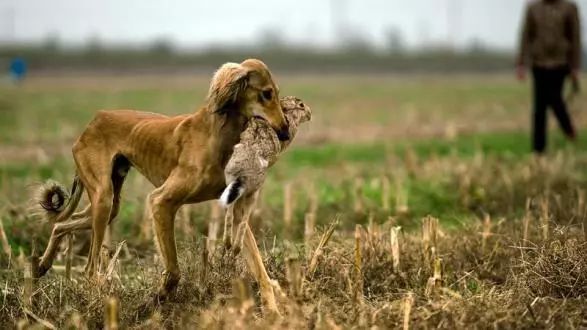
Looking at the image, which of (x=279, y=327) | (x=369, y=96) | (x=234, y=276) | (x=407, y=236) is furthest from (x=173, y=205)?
(x=369, y=96)

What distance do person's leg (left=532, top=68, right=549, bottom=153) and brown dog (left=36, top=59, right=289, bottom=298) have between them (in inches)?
314

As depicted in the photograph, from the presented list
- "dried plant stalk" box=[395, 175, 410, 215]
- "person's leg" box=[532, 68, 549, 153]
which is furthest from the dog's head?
"person's leg" box=[532, 68, 549, 153]

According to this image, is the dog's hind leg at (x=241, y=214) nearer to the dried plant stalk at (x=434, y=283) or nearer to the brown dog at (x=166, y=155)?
the brown dog at (x=166, y=155)

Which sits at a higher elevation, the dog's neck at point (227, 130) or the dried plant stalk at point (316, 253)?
the dog's neck at point (227, 130)

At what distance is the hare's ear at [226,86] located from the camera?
6254mm

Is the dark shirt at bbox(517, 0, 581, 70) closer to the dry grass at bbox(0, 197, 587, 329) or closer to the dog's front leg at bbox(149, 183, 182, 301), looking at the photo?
the dry grass at bbox(0, 197, 587, 329)

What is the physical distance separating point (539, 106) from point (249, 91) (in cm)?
872

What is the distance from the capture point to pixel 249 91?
6324 millimetres

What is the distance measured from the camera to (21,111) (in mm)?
27016

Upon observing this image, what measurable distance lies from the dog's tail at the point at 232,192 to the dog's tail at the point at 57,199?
246cm

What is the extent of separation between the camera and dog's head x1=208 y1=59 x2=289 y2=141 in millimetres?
6258

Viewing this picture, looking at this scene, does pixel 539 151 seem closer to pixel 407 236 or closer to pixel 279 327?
pixel 407 236

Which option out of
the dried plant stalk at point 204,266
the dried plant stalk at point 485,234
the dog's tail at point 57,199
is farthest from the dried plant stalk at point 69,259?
the dried plant stalk at point 485,234

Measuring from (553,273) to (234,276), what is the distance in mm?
2213
